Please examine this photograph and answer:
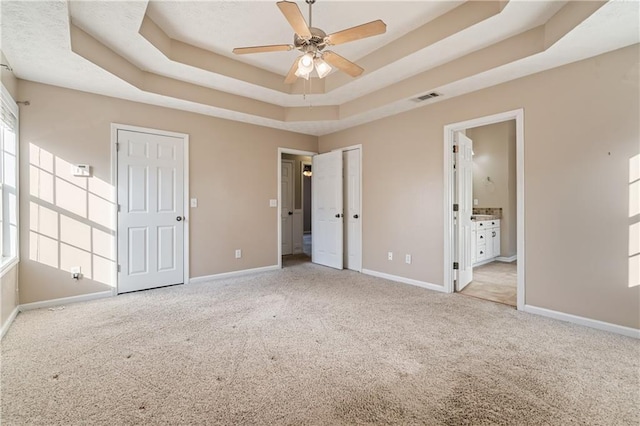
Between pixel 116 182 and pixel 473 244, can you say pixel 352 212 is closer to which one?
pixel 473 244

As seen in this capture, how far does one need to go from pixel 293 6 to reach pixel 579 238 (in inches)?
128

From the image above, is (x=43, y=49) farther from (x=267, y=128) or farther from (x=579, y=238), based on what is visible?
(x=579, y=238)

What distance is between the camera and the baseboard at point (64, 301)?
3.13 m

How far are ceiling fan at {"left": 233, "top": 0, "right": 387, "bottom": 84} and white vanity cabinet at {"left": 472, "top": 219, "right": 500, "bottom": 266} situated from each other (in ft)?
13.5

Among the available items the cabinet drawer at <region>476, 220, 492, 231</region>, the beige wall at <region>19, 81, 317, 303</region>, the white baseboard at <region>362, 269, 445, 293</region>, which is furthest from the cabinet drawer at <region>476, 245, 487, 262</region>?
the beige wall at <region>19, 81, 317, 303</region>

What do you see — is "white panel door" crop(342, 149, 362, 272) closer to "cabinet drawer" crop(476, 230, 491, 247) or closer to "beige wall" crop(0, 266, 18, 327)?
"cabinet drawer" crop(476, 230, 491, 247)

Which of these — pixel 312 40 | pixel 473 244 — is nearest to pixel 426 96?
pixel 312 40

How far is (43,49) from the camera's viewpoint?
8.34 feet

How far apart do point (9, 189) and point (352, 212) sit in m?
4.42

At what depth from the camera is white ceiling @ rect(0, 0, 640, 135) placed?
7.41 feet

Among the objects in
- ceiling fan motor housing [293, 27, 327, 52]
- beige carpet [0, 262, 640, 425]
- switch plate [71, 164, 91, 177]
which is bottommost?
beige carpet [0, 262, 640, 425]

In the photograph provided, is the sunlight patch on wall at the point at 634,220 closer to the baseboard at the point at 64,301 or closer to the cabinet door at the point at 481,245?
the cabinet door at the point at 481,245

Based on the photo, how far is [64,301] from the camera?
3324 millimetres

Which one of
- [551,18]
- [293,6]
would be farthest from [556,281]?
[293,6]
